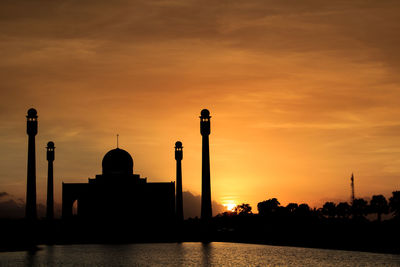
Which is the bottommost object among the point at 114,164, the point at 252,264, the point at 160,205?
the point at 252,264

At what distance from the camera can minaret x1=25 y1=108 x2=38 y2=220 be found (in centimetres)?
8969

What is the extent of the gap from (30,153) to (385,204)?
76590 millimetres

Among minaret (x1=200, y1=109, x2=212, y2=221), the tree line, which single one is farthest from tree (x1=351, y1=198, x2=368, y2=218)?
minaret (x1=200, y1=109, x2=212, y2=221)

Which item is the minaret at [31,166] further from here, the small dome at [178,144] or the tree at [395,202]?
the tree at [395,202]

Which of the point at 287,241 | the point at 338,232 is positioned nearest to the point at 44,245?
the point at 287,241

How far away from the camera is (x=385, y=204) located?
13788cm

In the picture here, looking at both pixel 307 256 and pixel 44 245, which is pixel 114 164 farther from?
pixel 307 256

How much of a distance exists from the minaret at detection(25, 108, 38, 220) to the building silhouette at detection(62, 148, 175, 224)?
1682 cm

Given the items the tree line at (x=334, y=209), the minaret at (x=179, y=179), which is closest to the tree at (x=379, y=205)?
the tree line at (x=334, y=209)

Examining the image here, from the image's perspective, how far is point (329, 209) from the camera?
15775cm

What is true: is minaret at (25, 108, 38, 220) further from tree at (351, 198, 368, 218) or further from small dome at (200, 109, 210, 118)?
tree at (351, 198, 368, 218)

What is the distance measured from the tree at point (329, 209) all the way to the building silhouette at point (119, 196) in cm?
6021

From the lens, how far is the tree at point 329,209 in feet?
515

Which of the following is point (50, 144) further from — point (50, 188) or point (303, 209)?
point (303, 209)
